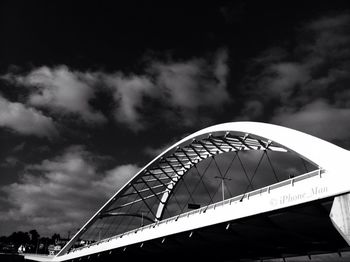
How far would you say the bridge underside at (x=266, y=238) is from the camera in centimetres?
2028

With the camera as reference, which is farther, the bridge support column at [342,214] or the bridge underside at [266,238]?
the bridge underside at [266,238]

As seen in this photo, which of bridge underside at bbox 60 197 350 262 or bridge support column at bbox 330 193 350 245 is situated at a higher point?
bridge underside at bbox 60 197 350 262

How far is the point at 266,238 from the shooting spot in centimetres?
2802

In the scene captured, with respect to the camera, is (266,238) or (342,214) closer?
(342,214)

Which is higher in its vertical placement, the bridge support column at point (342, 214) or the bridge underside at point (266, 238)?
the bridge underside at point (266, 238)

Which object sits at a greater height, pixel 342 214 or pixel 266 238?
pixel 266 238

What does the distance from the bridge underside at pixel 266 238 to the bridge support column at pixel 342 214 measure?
2.72 ft

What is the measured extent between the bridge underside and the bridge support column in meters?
0.83

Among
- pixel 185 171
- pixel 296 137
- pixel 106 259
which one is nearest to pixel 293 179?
pixel 296 137

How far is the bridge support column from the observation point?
48.3 feet

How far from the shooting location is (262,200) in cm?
A: 1977

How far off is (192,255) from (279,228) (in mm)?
21732

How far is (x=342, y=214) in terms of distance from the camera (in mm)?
14984

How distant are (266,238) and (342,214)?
1386cm
